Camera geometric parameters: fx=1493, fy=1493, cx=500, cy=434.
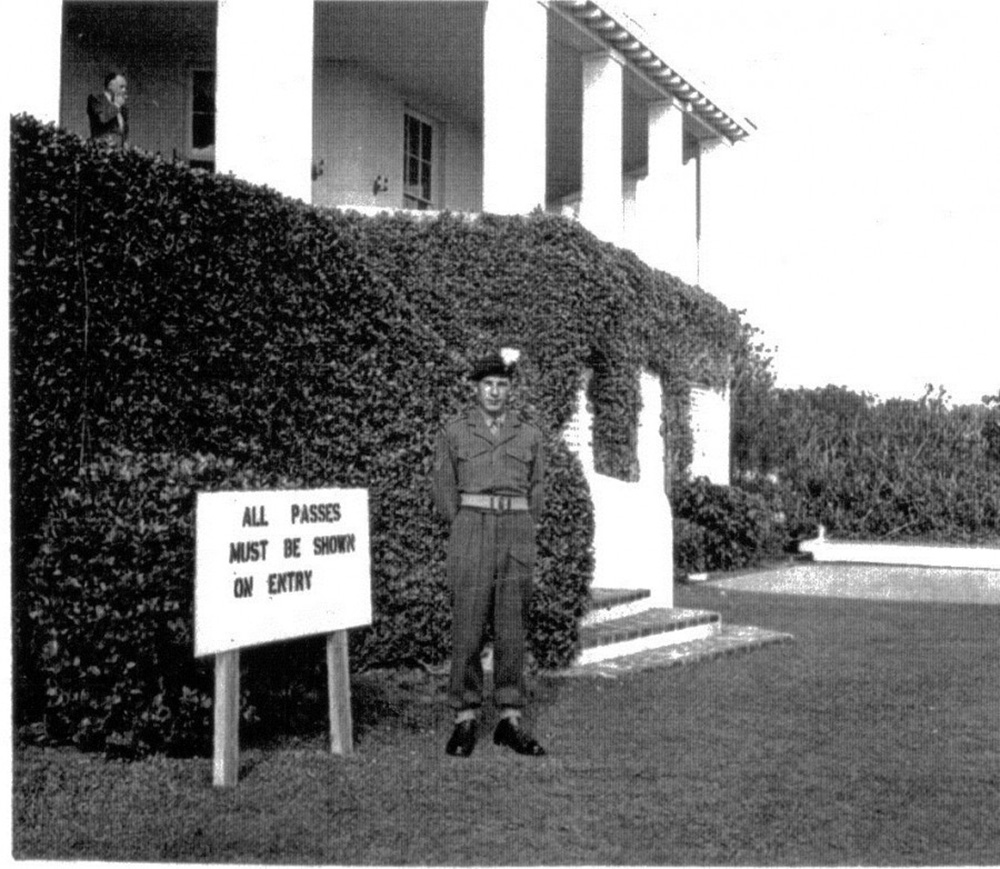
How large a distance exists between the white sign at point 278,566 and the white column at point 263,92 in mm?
6737

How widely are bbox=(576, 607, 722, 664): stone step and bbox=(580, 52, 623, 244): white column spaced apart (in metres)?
5.76

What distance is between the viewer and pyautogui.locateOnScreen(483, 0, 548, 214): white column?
15375 millimetres

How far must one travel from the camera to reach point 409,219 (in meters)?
14.4

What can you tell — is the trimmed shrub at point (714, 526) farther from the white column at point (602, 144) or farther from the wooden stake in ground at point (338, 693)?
the wooden stake in ground at point (338, 693)

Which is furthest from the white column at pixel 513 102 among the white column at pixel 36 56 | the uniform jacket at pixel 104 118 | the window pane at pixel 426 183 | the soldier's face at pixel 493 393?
the soldier's face at pixel 493 393

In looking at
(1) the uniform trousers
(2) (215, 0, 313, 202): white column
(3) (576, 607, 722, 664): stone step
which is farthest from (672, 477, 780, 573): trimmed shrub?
(1) the uniform trousers

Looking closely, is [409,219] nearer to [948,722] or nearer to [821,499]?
[948,722]

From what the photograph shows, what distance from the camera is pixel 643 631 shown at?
12195 mm

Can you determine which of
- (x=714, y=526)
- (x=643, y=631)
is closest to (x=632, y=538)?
(x=643, y=631)

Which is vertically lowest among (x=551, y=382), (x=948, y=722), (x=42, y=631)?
(x=948, y=722)

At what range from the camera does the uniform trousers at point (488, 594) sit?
7.70 metres

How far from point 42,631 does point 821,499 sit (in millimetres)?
24921

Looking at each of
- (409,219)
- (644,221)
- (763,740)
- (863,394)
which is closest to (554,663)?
(763,740)

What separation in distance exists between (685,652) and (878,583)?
34.2 feet
